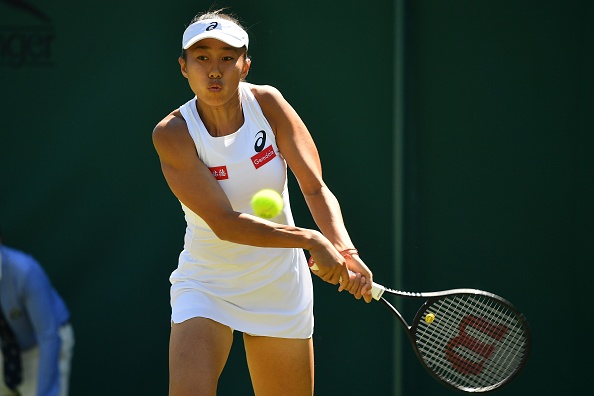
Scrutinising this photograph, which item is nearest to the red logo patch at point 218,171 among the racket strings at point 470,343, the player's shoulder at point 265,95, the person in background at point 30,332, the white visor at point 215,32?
the player's shoulder at point 265,95

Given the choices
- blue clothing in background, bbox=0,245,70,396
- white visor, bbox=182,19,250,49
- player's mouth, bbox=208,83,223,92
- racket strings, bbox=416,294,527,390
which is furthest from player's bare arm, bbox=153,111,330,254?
blue clothing in background, bbox=0,245,70,396

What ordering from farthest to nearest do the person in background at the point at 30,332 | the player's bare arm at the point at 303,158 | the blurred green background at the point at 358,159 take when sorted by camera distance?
the blurred green background at the point at 358,159 → the person in background at the point at 30,332 → the player's bare arm at the point at 303,158

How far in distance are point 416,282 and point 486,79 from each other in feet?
3.08

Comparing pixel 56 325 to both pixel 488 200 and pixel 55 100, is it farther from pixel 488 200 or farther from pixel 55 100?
pixel 488 200

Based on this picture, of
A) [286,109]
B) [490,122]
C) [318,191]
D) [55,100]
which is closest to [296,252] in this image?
[318,191]

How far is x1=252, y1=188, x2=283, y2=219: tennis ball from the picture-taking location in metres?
3.05

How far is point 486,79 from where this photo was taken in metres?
4.37

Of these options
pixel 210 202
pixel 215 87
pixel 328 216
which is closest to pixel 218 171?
pixel 210 202

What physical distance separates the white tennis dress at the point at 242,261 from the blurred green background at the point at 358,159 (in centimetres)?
114

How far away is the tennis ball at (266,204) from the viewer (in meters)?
3.05

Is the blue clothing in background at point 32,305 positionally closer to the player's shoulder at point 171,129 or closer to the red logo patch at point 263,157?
the player's shoulder at point 171,129

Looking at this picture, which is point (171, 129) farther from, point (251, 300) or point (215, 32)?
point (251, 300)

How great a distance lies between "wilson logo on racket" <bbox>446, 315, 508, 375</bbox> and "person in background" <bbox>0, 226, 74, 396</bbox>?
1471mm

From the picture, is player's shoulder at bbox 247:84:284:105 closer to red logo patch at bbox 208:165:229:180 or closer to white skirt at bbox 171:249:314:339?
red logo patch at bbox 208:165:229:180
